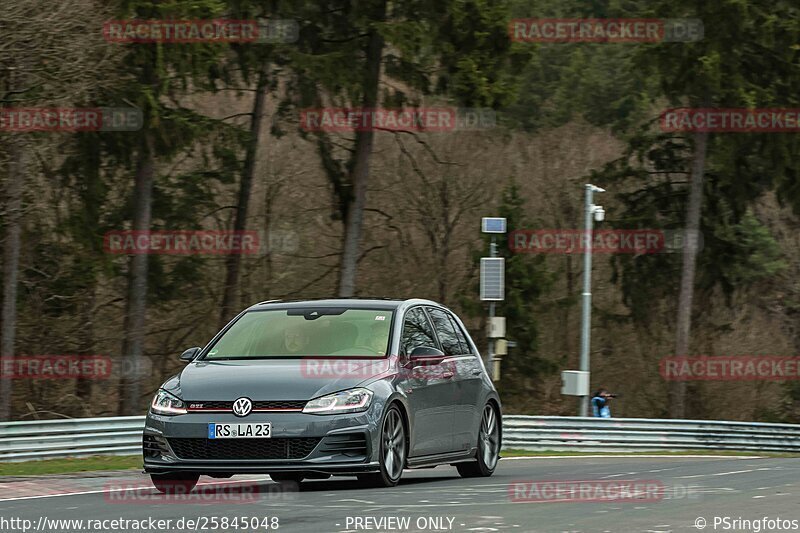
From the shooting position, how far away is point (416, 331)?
1350 centimetres

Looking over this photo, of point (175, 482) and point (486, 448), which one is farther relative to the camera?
point (486, 448)

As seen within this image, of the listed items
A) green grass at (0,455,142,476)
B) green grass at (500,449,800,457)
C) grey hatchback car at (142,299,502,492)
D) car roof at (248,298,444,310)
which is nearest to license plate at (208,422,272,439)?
grey hatchback car at (142,299,502,492)

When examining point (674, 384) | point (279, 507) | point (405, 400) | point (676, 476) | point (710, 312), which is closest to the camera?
point (279, 507)

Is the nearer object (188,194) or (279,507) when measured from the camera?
(279,507)

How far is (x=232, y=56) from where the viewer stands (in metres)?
35.9

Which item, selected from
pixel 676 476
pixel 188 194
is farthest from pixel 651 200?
pixel 676 476

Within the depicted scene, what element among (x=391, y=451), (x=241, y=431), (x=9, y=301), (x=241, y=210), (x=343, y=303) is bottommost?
(x=391, y=451)

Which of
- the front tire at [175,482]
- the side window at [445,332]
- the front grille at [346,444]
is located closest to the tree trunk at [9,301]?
the side window at [445,332]

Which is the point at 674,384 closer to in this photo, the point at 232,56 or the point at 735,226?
the point at 735,226

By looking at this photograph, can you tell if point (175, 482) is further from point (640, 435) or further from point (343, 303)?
point (640, 435)

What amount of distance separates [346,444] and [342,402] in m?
0.32

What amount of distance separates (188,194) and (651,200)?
13661 mm

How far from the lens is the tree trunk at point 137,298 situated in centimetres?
3388

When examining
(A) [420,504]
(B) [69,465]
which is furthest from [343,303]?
(B) [69,465]
